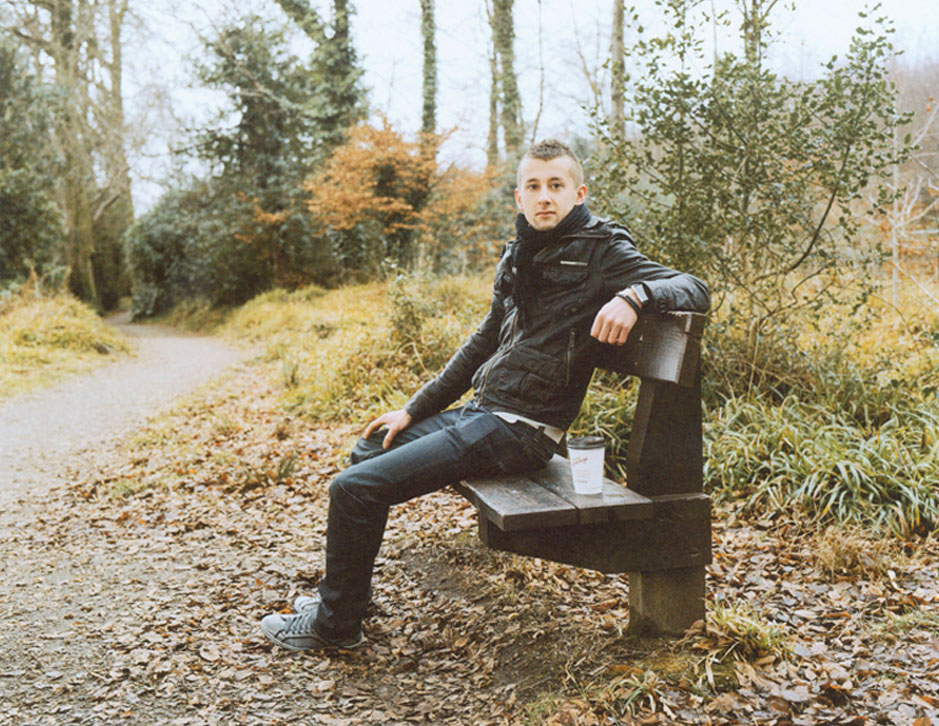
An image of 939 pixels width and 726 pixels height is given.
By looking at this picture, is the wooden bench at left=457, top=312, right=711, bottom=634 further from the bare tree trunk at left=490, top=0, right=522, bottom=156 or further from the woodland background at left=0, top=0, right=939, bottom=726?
the bare tree trunk at left=490, top=0, right=522, bottom=156

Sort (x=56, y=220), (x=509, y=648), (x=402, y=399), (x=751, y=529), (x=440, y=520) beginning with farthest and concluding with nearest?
(x=56, y=220)
(x=402, y=399)
(x=440, y=520)
(x=751, y=529)
(x=509, y=648)

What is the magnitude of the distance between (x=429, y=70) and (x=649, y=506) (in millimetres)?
14851

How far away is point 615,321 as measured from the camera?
231cm

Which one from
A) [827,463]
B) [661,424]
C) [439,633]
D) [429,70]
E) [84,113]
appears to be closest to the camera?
[661,424]

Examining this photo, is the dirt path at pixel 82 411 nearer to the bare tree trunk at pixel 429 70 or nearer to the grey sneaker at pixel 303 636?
the grey sneaker at pixel 303 636

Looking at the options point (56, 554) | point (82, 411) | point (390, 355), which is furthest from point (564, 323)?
point (82, 411)

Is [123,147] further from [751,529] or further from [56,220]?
[751,529]

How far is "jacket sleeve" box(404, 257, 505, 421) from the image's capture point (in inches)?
120

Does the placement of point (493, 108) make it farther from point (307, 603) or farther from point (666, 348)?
point (666, 348)

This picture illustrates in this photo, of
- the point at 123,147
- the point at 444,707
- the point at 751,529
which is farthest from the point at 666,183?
the point at 123,147

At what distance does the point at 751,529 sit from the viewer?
12.4ft

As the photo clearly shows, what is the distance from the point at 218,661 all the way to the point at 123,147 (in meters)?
22.6

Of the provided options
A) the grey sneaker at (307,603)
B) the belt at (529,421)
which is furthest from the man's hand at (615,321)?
the grey sneaker at (307,603)

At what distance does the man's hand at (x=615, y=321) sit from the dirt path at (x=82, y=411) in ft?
14.5
